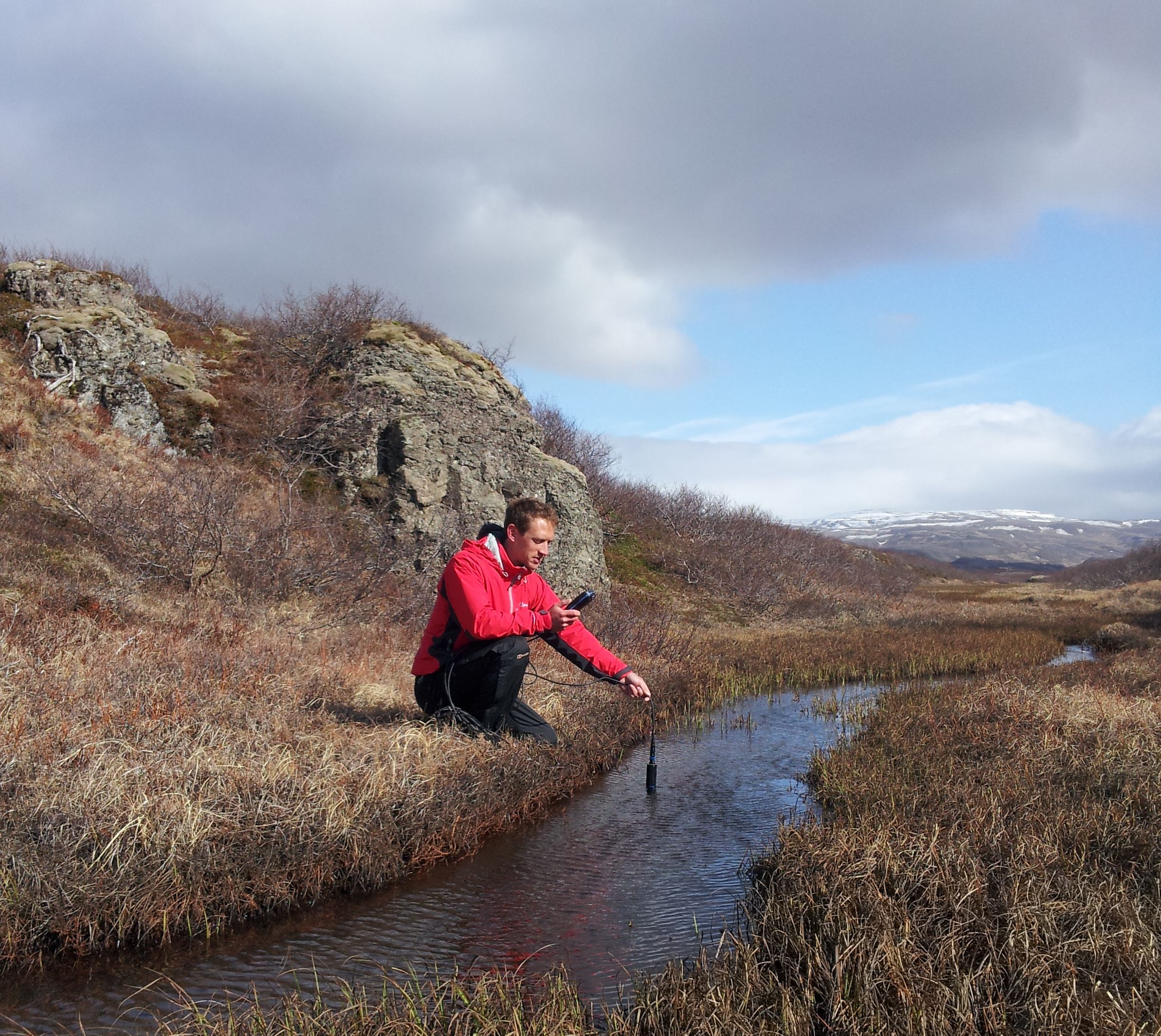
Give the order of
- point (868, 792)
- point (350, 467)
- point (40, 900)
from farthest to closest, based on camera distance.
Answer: point (350, 467) → point (868, 792) → point (40, 900)

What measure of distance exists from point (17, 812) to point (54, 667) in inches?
105

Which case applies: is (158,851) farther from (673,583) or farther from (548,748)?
(673,583)

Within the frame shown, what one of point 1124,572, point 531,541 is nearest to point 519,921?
point 531,541

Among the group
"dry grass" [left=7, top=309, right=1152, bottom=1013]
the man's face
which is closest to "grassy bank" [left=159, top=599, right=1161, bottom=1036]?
"dry grass" [left=7, top=309, right=1152, bottom=1013]

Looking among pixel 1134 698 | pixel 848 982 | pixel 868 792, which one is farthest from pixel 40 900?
pixel 1134 698

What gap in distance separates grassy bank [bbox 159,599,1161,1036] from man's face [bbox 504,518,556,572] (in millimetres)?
2610

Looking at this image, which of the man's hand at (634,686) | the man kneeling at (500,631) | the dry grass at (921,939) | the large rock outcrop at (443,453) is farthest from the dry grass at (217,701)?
the large rock outcrop at (443,453)

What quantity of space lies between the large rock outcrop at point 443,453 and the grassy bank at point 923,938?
1194cm

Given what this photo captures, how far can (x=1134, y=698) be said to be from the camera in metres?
9.55

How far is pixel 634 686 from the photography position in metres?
6.20

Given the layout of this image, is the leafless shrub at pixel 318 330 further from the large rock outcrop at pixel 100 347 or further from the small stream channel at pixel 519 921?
the small stream channel at pixel 519 921

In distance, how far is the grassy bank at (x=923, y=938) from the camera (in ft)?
10.6

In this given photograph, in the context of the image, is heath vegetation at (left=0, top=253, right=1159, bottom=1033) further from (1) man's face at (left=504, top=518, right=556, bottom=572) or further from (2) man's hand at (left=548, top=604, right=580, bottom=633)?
(1) man's face at (left=504, top=518, right=556, bottom=572)

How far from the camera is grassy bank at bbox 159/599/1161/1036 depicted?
3.22 meters
